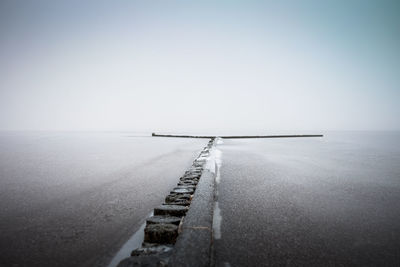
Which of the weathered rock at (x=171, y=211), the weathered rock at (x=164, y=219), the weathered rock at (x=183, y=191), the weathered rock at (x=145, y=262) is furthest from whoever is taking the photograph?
the weathered rock at (x=183, y=191)

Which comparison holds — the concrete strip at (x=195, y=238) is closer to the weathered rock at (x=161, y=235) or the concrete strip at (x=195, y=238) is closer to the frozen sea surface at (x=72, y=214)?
the weathered rock at (x=161, y=235)

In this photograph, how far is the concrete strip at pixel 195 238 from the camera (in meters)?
1.91

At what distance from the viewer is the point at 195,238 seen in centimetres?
225

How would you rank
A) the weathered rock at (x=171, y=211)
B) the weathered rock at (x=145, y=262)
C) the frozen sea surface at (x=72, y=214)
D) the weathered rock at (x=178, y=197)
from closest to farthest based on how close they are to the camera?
the weathered rock at (x=145, y=262)
the frozen sea surface at (x=72, y=214)
the weathered rock at (x=171, y=211)
the weathered rock at (x=178, y=197)

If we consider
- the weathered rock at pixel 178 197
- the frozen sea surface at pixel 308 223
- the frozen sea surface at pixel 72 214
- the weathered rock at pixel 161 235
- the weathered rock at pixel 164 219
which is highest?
the weathered rock at pixel 178 197

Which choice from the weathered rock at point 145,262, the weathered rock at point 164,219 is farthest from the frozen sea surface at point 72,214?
the weathered rock at point 145,262

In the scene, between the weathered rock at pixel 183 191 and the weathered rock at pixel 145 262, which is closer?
the weathered rock at pixel 145 262

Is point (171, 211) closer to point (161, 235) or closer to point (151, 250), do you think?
point (161, 235)

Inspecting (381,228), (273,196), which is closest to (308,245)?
(381,228)

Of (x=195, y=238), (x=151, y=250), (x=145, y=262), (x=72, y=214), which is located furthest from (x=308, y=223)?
(x=72, y=214)

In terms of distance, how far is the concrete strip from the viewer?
191 centimetres

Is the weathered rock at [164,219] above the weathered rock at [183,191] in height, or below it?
below

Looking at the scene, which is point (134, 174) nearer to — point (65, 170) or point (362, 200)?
point (65, 170)

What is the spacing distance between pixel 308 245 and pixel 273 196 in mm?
1848
